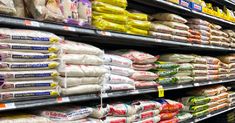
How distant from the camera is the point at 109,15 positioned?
225cm

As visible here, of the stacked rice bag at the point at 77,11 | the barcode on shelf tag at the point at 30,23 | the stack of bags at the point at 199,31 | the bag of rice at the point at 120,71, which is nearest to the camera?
the barcode on shelf tag at the point at 30,23

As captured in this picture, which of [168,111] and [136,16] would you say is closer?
[136,16]

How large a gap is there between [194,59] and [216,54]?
5.68 feet

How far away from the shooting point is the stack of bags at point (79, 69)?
5.78ft

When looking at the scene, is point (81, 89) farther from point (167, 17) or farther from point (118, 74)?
point (167, 17)

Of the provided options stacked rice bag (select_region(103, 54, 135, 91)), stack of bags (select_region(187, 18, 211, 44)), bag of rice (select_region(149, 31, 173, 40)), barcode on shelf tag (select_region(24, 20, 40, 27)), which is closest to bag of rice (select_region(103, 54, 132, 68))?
stacked rice bag (select_region(103, 54, 135, 91))

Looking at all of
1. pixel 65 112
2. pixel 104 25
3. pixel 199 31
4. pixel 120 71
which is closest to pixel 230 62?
pixel 199 31

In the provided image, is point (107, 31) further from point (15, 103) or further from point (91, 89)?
point (15, 103)

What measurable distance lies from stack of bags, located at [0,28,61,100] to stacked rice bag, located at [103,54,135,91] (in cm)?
53

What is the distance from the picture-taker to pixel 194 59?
3.61 meters

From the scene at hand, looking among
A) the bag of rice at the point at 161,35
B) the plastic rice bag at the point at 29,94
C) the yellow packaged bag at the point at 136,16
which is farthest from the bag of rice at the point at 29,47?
the bag of rice at the point at 161,35

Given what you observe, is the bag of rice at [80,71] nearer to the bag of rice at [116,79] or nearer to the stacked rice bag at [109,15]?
the bag of rice at [116,79]

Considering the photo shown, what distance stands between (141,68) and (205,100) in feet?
4.80

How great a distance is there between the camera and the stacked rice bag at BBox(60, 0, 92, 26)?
6.10 feet
